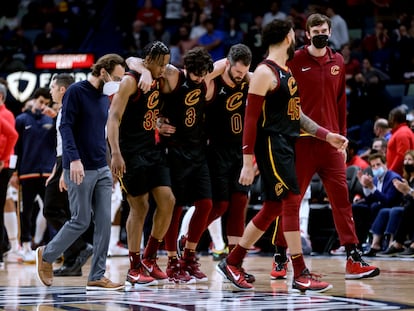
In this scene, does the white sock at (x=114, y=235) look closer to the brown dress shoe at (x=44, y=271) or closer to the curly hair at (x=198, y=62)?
the brown dress shoe at (x=44, y=271)

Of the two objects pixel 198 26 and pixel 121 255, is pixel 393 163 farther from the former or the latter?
pixel 198 26

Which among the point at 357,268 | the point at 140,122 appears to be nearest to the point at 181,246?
the point at 140,122

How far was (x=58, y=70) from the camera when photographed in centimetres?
1592

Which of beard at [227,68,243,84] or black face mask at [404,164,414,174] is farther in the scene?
black face mask at [404,164,414,174]

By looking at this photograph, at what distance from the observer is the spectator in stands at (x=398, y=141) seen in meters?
11.3

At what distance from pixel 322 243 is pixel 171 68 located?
521cm

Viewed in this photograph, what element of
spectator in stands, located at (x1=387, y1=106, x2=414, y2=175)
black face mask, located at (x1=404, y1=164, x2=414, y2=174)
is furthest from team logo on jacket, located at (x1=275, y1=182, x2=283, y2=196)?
spectator in stands, located at (x1=387, y1=106, x2=414, y2=175)

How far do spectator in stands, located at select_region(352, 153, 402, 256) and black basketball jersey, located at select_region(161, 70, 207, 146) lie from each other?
421 centimetres

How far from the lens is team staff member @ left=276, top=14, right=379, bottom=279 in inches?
282

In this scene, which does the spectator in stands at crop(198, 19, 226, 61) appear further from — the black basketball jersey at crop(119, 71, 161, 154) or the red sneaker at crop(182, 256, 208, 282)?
the black basketball jersey at crop(119, 71, 161, 154)

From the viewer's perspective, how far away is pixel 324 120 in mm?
7223

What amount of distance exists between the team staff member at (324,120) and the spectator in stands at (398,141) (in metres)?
4.12

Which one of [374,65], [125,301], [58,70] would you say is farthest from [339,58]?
[58,70]

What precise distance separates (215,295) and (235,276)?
49 cm
